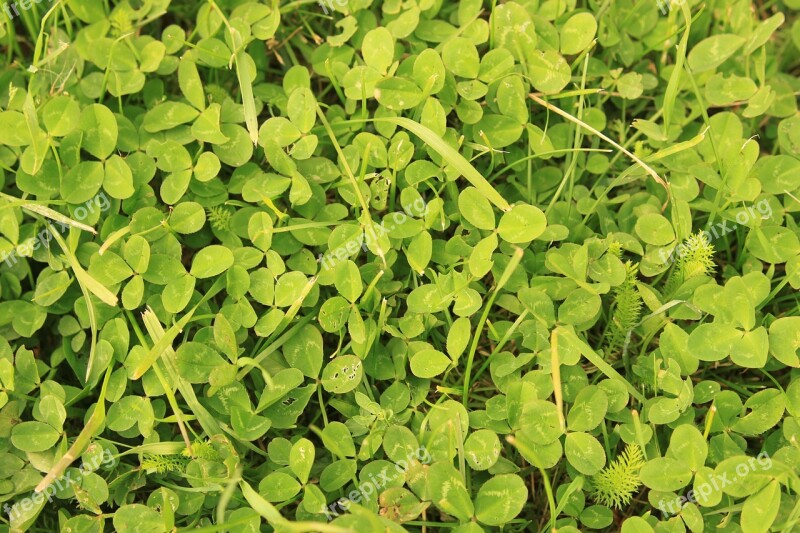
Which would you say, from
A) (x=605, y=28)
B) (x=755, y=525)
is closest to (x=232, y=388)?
Result: (x=755, y=525)

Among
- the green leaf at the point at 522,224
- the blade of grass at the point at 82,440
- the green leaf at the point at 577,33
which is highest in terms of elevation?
the green leaf at the point at 577,33

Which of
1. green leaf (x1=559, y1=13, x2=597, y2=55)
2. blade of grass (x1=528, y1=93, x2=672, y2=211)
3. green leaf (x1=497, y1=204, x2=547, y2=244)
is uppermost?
green leaf (x1=559, y1=13, x2=597, y2=55)

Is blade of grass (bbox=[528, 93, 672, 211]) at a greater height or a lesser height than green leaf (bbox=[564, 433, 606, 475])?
greater

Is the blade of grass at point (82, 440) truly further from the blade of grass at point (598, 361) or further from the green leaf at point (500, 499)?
the blade of grass at point (598, 361)

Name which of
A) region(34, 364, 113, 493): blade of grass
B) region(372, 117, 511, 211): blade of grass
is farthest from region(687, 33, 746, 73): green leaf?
region(34, 364, 113, 493): blade of grass

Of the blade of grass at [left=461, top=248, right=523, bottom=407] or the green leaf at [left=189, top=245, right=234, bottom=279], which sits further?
the green leaf at [left=189, top=245, right=234, bottom=279]

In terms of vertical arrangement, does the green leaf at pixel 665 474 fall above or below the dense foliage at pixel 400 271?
below

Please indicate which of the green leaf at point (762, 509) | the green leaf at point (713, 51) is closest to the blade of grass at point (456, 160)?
the green leaf at point (713, 51)

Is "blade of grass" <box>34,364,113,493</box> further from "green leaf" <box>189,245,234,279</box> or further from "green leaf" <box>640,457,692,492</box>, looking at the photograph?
"green leaf" <box>640,457,692,492</box>

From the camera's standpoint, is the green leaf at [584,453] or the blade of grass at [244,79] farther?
the blade of grass at [244,79]
